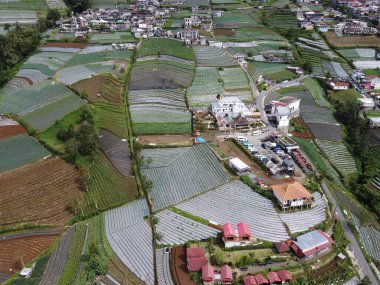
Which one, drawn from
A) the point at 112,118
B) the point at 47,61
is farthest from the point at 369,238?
the point at 47,61

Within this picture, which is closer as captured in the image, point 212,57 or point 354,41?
point 212,57

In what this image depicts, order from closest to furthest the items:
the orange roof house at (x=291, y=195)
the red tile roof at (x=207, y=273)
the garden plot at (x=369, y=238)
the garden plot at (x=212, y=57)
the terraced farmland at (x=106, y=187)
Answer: the red tile roof at (x=207, y=273) → the garden plot at (x=369, y=238) → the orange roof house at (x=291, y=195) → the terraced farmland at (x=106, y=187) → the garden plot at (x=212, y=57)

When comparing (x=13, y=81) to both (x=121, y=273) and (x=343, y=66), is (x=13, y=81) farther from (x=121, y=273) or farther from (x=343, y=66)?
(x=343, y=66)

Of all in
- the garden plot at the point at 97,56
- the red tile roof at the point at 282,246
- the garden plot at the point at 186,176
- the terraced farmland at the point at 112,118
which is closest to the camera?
the red tile roof at the point at 282,246

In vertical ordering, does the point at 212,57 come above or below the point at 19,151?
above

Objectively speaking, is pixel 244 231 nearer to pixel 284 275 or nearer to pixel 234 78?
pixel 284 275

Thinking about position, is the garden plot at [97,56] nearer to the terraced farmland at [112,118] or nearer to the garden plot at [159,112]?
the garden plot at [159,112]

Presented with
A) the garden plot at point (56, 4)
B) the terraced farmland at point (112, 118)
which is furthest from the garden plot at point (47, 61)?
the garden plot at point (56, 4)

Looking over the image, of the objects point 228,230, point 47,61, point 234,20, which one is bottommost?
point 228,230
